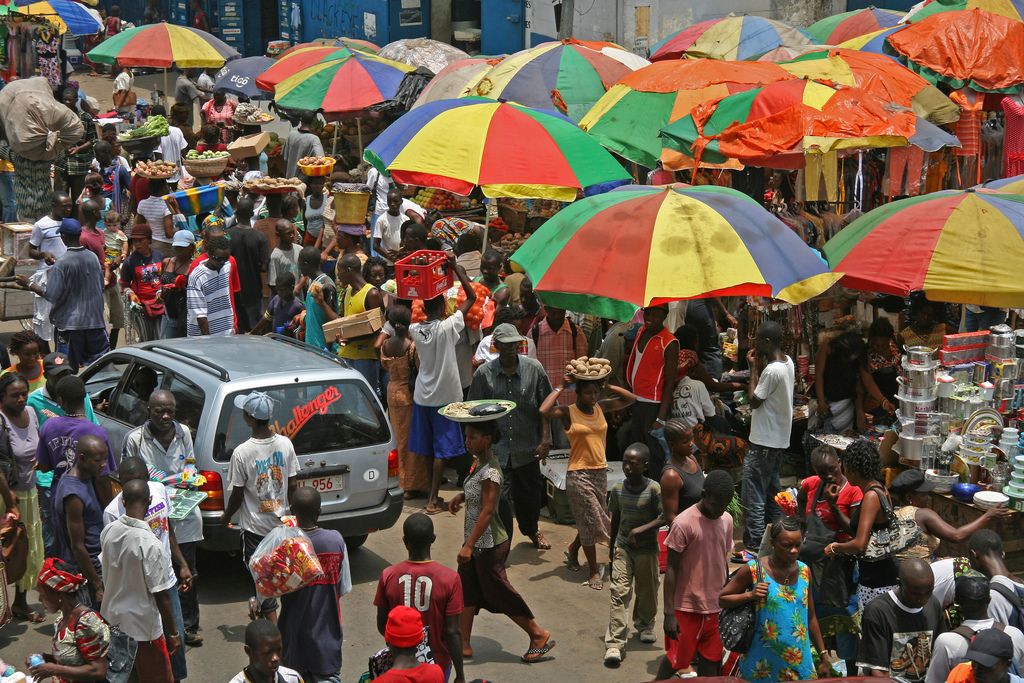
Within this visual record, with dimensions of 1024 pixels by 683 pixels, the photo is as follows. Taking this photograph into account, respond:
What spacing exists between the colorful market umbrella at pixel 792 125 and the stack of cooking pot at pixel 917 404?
2.62 m

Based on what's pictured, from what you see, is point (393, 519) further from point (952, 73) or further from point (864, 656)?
point (952, 73)

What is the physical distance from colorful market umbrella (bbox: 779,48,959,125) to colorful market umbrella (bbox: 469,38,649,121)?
2.59 metres

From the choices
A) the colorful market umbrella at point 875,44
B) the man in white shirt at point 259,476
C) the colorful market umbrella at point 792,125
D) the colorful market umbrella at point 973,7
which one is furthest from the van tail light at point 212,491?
the colorful market umbrella at point 973,7

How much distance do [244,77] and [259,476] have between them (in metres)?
15.3

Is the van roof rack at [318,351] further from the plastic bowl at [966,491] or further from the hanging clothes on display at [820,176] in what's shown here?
the hanging clothes on display at [820,176]

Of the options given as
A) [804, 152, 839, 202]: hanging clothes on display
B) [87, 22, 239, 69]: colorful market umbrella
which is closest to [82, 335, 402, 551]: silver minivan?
[804, 152, 839, 202]: hanging clothes on display

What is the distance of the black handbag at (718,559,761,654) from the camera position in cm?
657

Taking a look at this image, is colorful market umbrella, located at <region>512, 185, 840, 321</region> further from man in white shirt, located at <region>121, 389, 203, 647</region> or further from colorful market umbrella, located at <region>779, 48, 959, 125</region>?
colorful market umbrella, located at <region>779, 48, 959, 125</region>

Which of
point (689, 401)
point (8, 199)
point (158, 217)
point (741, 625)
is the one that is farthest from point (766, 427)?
point (8, 199)

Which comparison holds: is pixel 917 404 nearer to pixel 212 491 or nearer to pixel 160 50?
pixel 212 491

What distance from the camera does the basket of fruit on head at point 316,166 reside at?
1479cm

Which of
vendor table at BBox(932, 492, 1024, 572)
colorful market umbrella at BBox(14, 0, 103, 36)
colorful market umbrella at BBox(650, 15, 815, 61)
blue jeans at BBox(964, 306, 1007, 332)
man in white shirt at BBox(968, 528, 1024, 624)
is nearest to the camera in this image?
man in white shirt at BBox(968, 528, 1024, 624)

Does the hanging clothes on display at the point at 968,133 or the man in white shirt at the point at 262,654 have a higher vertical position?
the hanging clothes on display at the point at 968,133

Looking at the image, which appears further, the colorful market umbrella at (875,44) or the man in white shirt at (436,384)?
the colorful market umbrella at (875,44)
